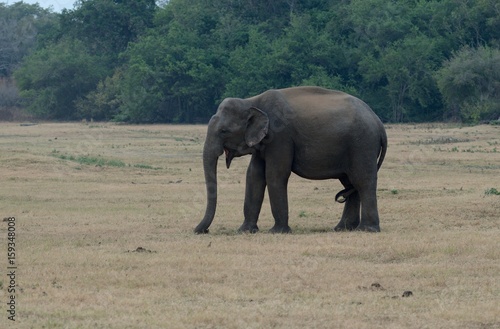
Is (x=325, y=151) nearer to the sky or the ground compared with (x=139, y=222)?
nearer to the sky

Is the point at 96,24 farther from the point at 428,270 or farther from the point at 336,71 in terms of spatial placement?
the point at 428,270

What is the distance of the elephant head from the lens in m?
16.4

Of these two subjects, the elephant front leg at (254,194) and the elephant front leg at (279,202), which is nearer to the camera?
the elephant front leg at (279,202)


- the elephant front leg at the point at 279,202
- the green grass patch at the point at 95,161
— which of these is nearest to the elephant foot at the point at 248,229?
the elephant front leg at the point at 279,202

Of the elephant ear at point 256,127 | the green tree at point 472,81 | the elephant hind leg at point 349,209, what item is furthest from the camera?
the green tree at point 472,81

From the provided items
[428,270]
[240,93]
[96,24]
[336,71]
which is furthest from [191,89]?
[428,270]

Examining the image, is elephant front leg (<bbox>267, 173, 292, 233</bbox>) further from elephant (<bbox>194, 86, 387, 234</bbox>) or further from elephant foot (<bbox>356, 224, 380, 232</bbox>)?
elephant foot (<bbox>356, 224, 380, 232</bbox>)

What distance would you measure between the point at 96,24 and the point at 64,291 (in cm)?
6563

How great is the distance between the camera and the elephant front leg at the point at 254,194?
16766mm

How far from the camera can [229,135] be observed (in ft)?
54.7

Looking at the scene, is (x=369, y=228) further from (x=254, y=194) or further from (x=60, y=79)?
(x=60, y=79)

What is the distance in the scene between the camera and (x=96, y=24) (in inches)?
2965

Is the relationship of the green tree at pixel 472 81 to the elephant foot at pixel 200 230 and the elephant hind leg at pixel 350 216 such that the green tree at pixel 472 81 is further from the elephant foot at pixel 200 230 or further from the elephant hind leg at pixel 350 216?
the elephant foot at pixel 200 230

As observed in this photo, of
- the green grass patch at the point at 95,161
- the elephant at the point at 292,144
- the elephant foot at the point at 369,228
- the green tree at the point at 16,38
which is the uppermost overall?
the green tree at the point at 16,38
